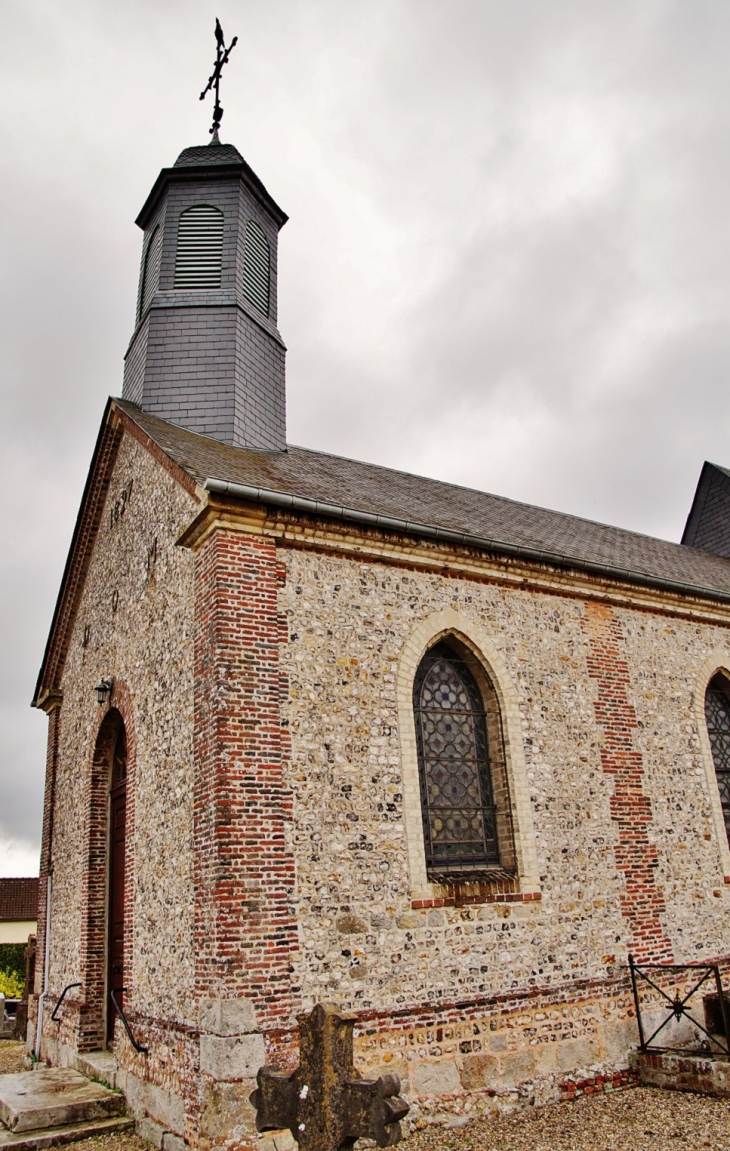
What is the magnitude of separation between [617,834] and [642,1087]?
2.46m

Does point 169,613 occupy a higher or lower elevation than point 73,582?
lower

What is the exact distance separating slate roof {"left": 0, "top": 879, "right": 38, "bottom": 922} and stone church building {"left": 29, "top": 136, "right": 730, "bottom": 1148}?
856 inches

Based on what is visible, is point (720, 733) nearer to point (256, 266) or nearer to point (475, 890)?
point (475, 890)

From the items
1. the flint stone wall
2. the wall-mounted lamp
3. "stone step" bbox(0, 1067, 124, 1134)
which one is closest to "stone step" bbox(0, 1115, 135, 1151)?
"stone step" bbox(0, 1067, 124, 1134)

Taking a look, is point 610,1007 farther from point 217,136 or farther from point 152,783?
point 217,136

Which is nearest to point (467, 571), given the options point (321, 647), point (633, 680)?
point (321, 647)

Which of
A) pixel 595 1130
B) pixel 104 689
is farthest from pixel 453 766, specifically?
pixel 104 689

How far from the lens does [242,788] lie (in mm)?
7113

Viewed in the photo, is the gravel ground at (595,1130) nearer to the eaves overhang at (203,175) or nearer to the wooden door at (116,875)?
the wooden door at (116,875)

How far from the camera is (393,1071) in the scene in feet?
23.3

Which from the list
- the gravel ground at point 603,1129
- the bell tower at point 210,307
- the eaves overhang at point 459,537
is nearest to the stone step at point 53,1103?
the gravel ground at point 603,1129

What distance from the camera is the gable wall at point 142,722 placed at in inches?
308

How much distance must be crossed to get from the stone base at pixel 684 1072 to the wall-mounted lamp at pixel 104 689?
281 inches

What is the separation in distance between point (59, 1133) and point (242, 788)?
11.8ft
